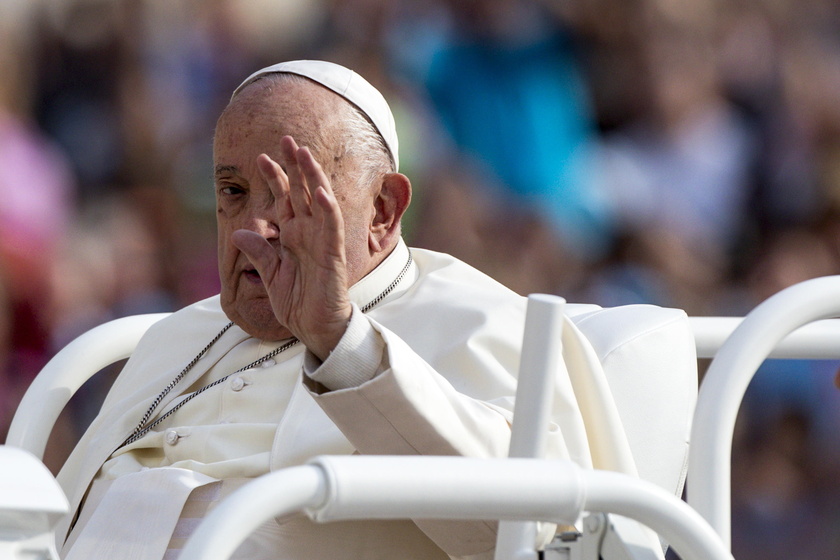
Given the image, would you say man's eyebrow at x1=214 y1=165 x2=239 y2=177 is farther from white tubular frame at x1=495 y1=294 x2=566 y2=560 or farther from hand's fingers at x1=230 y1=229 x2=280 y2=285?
white tubular frame at x1=495 y1=294 x2=566 y2=560

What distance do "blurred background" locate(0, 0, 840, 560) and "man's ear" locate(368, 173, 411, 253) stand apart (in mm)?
2149

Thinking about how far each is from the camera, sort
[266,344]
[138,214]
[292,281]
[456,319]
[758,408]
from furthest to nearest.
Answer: [138,214], [758,408], [266,344], [456,319], [292,281]

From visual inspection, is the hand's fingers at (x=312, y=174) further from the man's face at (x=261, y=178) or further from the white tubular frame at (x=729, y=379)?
the white tubular frame at (x=729, y=379)

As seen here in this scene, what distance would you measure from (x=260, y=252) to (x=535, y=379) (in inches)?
25.4

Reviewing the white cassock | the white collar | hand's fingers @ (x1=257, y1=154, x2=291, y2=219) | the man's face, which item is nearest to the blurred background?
the white cassock

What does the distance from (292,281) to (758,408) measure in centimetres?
311

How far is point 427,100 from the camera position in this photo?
5172 millimetres

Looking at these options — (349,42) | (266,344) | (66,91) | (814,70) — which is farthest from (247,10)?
(266,344)

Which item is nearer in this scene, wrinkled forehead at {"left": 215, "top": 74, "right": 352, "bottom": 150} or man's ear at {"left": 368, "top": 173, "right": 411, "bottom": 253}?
wrinkled forehead at {"left": 215, "top": 74, "right": 352, "bottom": 150}

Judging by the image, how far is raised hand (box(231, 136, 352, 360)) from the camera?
199 cm

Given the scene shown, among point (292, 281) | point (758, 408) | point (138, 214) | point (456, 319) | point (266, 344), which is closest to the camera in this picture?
point (292, 281)

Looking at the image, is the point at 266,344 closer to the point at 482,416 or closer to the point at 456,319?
the point at 456,319

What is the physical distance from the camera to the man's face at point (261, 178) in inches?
104

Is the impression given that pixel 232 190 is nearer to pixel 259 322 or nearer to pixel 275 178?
pixel 259 322
